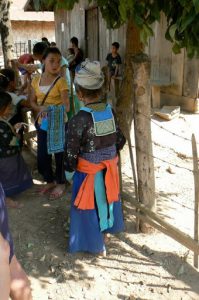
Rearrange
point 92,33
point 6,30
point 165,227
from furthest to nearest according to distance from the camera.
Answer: point 92,33, point 6,30, point 165,227

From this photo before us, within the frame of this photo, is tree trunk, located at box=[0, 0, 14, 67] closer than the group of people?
No

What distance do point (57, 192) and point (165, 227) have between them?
62.1 inches

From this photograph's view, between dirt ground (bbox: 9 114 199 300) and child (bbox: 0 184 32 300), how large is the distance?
3.96ft

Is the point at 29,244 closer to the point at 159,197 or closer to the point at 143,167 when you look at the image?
the point at 143,167

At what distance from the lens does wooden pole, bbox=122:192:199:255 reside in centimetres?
296

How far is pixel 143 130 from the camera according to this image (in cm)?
327

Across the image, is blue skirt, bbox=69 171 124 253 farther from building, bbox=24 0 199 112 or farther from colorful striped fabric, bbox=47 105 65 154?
building, bbox=24 0 199 112

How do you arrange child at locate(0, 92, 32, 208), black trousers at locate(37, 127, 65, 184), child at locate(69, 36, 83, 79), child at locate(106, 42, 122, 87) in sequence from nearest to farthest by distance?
child at locate(0, 92, 32, 208) → black trousers at locate(37, 127, 65, 184) → child at locate(106, 42, 122, 87) → child at locate(69, 36, 83, 79)

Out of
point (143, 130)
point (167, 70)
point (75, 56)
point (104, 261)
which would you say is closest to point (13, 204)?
point (104, 261)

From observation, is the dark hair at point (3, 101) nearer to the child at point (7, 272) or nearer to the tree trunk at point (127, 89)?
the tree trunk at point (127, 89)

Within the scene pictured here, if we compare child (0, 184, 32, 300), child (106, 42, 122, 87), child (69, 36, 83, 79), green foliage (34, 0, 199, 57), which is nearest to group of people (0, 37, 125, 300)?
green foliage (34, 0, 199, 57)

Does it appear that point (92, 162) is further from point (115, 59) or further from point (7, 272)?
point (115, 59)

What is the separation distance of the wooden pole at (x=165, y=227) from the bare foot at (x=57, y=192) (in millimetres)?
1030

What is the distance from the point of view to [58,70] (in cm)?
398
